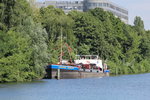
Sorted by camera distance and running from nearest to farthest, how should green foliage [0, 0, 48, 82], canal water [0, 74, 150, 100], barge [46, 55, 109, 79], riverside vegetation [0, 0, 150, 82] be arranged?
canal water [0, 74, 150, 100], green foliage [0, 0, 48, 82], riverside vegetation [0, 0, 150, 82], barge [46, 55, 109, 79]

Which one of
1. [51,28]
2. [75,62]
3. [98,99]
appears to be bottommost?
[98,99]

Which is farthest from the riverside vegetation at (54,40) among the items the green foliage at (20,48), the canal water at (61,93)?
the canal water at (61,93)

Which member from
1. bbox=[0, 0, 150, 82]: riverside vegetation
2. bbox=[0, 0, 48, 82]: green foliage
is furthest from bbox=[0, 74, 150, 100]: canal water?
bbox=[0, 0, 150, 82]: riverside vegetation

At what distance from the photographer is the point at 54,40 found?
321 feet

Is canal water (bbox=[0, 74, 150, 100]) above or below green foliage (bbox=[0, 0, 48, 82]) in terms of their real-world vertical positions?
below

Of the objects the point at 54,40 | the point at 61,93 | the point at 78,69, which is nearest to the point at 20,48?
the point at 61,93

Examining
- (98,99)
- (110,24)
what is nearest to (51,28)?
(110,24)

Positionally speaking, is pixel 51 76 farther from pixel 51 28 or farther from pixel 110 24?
pixel 110 24

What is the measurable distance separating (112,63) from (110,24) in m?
15.1

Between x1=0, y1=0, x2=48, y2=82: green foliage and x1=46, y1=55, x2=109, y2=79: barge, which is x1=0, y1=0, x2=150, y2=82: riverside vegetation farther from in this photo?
x1=46, y1=55, x2=109, y2=79: barge

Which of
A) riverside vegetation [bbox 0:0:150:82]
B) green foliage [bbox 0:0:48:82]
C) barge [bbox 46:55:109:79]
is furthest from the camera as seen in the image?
barge [bbox 46:55:109:79]

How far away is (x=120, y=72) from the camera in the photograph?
387 feet

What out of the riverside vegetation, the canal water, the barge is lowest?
the canal water

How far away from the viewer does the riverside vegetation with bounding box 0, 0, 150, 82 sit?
233 feet
